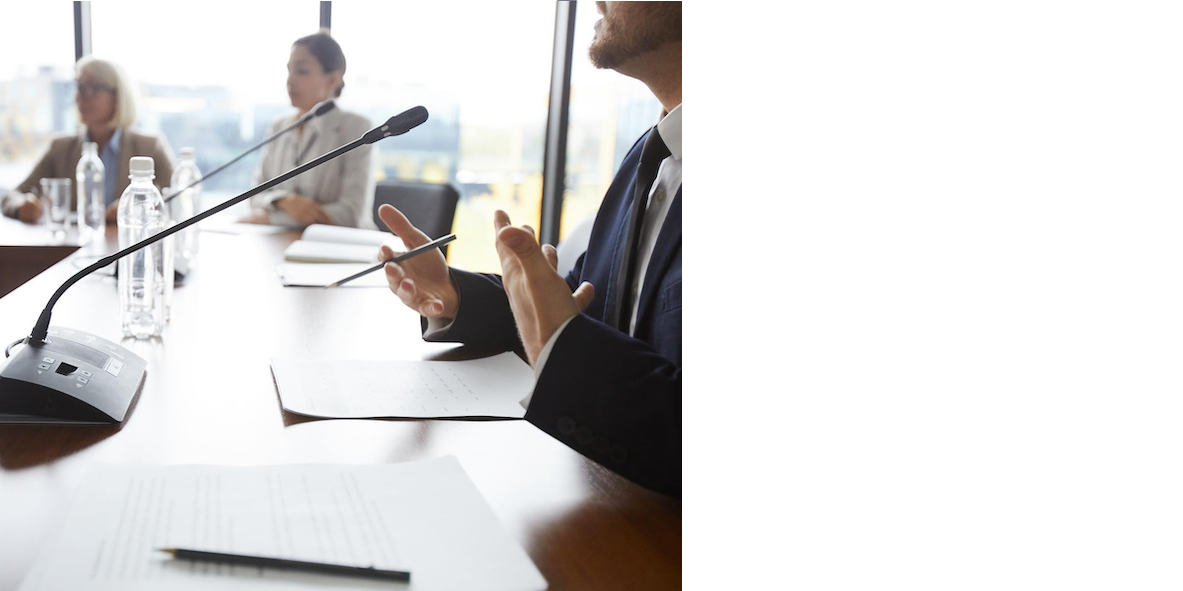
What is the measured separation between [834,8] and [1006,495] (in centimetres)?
25

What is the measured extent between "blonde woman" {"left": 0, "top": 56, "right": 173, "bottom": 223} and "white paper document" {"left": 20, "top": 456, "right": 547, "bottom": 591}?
3156 millimetres

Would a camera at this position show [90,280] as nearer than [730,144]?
No

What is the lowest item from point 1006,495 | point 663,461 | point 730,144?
point 663,461

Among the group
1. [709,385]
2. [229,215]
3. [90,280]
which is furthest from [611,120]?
[709,385]

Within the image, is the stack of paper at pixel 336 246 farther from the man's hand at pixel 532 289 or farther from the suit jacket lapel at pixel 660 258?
the man's hand at pixel 532 289

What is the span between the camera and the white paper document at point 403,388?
1.03 metres

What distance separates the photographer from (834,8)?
1.52 feet

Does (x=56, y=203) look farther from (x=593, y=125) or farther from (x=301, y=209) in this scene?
(x=593, y=125)

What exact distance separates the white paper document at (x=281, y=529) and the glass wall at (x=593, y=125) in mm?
4461

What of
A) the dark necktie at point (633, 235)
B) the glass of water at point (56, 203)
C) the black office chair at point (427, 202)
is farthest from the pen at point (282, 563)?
the black office chair at point (427, 202)

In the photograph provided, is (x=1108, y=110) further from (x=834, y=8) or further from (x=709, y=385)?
(x=709, y=385)

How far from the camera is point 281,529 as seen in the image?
0.69 meters

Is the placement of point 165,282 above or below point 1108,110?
below

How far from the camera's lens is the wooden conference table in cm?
70
